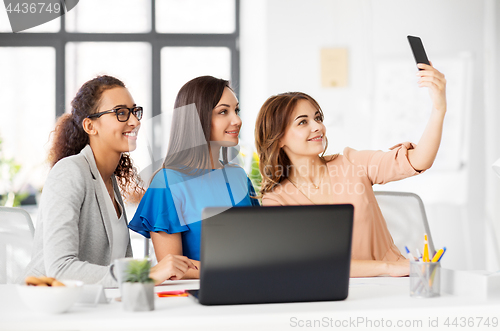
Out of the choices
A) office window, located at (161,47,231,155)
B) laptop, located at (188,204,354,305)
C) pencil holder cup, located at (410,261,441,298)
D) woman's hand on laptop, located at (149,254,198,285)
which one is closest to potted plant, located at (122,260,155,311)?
laptop, located at (188,204,354,305)

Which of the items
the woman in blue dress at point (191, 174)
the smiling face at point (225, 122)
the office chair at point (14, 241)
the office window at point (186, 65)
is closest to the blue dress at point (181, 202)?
the woman in blue dress at point (191, 174)

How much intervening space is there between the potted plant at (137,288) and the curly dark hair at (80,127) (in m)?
0.75

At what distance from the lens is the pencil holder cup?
100 cm

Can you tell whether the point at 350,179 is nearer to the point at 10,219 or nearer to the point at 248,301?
the point at 248,301

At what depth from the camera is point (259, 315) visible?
0.84m

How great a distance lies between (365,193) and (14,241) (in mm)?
1185

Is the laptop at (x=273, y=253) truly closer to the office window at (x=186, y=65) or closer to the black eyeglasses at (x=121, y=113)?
the black eyeglasses at (x=121, y=113)

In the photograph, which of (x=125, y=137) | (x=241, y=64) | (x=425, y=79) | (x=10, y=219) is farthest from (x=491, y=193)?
(x=10, y=219)

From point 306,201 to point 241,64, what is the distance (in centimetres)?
257

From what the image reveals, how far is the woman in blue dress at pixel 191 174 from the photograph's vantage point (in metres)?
1.46

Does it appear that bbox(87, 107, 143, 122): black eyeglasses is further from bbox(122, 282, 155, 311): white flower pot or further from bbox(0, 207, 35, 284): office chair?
bbox(122, 282, 155, 311): white flower pot

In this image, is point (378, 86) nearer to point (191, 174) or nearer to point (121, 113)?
point (191, 174)

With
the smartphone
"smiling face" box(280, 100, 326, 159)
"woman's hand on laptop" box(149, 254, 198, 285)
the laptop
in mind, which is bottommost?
"woman's hand on laptop" box(149, 254, 198, 285)

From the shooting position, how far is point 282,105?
1695 millimetres
